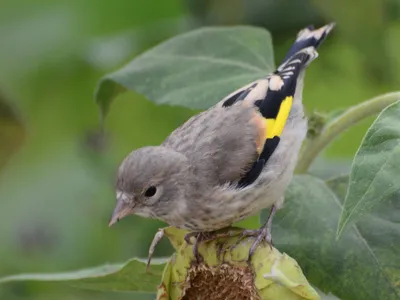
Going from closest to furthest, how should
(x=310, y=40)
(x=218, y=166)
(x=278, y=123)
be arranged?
(x=218, y=166) < (x=278, y=123) < (x=310, y=40)

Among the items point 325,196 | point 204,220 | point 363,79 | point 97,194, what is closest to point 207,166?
point 204,220

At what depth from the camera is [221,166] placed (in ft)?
6.97

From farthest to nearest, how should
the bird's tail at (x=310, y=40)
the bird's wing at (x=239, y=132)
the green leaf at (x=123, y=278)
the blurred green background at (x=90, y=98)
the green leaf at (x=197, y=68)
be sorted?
the blurred green background at (x=90, y=98)
the bird's tail at (x=310, y=40)
the green leaf at (x=197, y=68)
the bird's wing at (x=239, y=132)
the green leaf at (x=123, y=278)

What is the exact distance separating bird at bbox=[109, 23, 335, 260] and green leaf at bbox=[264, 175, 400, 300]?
5 cm

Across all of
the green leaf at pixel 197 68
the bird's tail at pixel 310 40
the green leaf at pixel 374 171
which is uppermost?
the green leaf at pixel 374 171

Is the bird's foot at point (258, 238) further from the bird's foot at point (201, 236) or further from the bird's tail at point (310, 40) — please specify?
the bird's tail at point (310, 40)

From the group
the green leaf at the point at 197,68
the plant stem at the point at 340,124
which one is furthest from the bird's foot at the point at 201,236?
the green leaf at the point at 197,68

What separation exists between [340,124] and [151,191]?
0.48 meters

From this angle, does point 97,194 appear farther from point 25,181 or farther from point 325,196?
point 325,196

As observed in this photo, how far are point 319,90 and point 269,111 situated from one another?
1.01 metres

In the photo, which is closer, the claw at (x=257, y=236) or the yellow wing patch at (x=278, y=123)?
the claw at (x=257, y=236)

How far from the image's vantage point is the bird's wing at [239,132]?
2.12m

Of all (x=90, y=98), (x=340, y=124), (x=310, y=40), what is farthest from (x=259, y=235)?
(x=90, y=98)

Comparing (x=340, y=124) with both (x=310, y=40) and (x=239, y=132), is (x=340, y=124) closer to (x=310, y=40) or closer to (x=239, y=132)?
(x=239, y=132)
